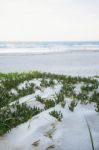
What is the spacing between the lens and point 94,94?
646 cm

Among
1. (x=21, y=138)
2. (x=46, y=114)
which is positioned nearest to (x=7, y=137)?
(x=21, y=138)

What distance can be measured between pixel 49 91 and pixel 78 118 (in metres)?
2.08

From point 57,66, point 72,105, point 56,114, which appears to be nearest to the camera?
point 56,114

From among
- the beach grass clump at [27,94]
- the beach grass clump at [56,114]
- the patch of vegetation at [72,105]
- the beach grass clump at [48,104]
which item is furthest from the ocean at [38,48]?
the beach grass clump at [56,114]

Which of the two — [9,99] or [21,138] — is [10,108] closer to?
[9,99]

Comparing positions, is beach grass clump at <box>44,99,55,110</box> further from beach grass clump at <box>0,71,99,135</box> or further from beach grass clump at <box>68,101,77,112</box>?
beach grass clump at <box>68,101,77,112</box>

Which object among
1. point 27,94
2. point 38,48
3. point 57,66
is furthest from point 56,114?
point 38,48

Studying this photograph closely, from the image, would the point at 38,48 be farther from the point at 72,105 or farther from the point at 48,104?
the point at 72,105

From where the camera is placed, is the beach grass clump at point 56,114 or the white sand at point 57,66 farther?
the white sand at point 57,66

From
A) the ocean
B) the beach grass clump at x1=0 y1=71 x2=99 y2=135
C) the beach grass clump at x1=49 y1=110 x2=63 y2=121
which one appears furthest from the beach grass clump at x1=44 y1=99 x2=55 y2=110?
the ocean

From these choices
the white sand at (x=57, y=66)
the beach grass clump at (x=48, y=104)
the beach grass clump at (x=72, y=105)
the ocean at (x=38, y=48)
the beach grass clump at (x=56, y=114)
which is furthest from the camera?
the ocean at (x=38, y=48)

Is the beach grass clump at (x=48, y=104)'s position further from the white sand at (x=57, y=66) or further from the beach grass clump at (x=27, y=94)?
the white sand at (x=57, y=66)

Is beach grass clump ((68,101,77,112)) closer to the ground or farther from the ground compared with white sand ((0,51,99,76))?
farther from the ground

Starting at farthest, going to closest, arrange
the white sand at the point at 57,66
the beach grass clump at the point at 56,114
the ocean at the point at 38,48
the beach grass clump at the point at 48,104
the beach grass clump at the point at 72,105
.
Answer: the ocean at the point at 38,48
the white sand at the point at 57,66
the beach grass clump at the point at 48,104
the beach grass clump at the point at 72,105
the beach grass clump at the point at 56,114
